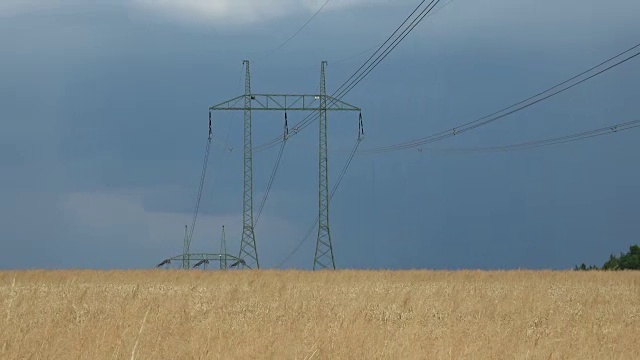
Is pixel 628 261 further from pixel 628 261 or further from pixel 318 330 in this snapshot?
pixel 318 330

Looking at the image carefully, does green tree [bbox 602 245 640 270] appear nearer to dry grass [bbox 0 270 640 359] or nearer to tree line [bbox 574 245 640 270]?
tree line [bbox 574 245 640 270]

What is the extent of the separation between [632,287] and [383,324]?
616 inches

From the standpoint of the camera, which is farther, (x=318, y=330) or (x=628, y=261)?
(x=628, y=261)

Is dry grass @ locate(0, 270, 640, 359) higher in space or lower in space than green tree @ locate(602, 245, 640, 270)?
higher

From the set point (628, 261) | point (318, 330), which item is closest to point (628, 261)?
point (628, 261)

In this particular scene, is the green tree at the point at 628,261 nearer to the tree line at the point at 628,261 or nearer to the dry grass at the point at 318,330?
the tree line at the point at 628,261

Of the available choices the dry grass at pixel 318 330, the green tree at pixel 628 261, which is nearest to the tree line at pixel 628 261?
the green tree at pixel 628 261

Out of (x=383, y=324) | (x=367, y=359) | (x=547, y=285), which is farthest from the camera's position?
(x=547, y=285)

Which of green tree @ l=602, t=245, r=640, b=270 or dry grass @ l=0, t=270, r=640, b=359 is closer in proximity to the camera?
dry grass @ l=0, t=270, r=640, b=359

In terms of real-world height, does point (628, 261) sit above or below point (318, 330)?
below

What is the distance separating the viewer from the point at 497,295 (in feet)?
59.0

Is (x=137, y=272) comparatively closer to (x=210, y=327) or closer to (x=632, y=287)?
(x=632, y=287)

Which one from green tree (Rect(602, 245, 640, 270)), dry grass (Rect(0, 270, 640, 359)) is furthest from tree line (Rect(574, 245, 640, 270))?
dry grass (Rect(0, 270, 640, 359))

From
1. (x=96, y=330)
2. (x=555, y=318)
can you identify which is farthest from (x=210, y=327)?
(x=555, y=318)
